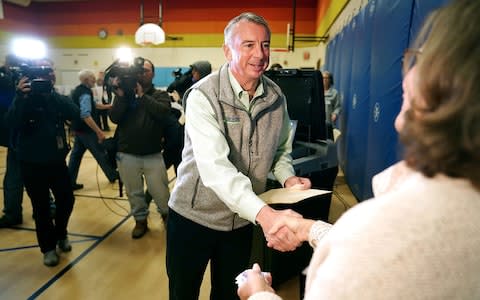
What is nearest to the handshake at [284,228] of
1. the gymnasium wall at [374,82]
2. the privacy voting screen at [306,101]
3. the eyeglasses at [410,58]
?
the eyeglasses at [410,58]

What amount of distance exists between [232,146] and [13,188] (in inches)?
116

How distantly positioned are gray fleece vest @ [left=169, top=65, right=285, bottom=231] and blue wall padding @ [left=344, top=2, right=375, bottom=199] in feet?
8.45

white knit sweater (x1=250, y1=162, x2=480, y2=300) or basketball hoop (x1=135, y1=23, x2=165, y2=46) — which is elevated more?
basketball hoop (x1=135, y1=23, x2=165, y2=46)

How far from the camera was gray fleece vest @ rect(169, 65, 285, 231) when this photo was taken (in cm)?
131

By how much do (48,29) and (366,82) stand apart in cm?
1197

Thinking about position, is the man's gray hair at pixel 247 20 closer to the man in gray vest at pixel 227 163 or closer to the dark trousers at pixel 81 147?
the man in gray vest at pixel 227 163

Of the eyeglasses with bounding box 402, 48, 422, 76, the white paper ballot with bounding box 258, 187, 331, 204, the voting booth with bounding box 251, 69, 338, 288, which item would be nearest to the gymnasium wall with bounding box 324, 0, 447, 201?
the voting booth with bounding box 251, 69, 338, 288

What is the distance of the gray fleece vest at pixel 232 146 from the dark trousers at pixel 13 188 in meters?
2.58

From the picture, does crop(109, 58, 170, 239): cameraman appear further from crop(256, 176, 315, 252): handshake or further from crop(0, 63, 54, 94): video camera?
crop(256, 176, 315, 252): handshake

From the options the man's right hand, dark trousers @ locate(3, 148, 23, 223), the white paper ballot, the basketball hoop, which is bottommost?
dark trousers @ locate(3, 148, 23, 223)

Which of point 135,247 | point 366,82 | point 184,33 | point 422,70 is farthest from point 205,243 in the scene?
point 184,33

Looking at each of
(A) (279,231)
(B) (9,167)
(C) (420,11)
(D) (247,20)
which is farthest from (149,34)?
(A) (279,231)

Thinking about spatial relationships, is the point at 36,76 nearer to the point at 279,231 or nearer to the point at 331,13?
the point at 279,231

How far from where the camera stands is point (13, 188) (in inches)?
128
